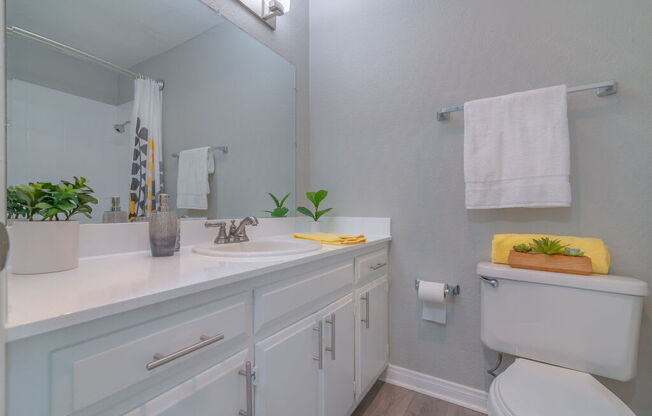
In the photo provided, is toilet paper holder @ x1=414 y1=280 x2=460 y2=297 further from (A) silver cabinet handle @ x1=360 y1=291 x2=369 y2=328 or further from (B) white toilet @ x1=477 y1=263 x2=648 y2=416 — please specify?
(A) silver cabinet handle @ x1=360 y1=291 x2=369 y2=328

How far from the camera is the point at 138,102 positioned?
3.35 ft

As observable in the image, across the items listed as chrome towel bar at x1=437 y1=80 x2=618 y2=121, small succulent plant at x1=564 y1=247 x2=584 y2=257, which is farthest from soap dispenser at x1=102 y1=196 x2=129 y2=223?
chrome towel bar at x1=437 y1=80 x2=618 y2=121

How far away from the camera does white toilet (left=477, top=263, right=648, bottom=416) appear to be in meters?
0.88

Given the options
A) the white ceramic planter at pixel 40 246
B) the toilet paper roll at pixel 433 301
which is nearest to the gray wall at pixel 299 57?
the toilet paper roll at pixel 433 301

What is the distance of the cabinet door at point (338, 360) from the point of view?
41.3 inches

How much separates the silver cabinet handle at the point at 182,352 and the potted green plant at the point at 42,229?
0.42 m

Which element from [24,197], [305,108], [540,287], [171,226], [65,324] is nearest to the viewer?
[65,324]

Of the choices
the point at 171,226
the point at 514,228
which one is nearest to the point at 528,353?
the point at 514,228

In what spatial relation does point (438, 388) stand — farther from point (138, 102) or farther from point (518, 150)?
point (138, 102)

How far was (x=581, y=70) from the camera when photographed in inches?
47.9

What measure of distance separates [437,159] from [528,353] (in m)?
0.94

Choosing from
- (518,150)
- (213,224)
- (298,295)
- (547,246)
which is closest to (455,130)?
(518,150)

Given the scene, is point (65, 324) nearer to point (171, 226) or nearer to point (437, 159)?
point (171, 226)

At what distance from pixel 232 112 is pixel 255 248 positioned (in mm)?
687
